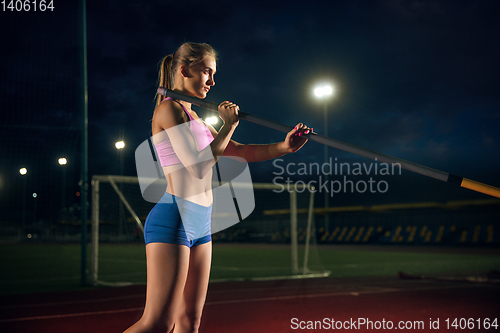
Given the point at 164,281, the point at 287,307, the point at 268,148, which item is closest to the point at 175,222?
the point at 164,281

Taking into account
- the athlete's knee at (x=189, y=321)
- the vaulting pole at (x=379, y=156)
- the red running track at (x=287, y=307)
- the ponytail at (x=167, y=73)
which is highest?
the ponytail at (x=167, y=73)

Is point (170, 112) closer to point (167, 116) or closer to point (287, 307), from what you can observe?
point (167, 116)

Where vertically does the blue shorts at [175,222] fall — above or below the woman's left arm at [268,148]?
below

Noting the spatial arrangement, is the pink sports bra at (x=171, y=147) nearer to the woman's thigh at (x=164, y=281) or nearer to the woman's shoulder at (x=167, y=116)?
the woman's shoulder at (x=167, y=116)

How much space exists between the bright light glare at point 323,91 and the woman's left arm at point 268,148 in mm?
17307

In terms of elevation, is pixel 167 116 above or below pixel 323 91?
below

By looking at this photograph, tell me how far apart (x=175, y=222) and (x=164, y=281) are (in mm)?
274

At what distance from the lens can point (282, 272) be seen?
1196 centimetres

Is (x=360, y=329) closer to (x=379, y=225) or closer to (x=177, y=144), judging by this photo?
(x=177, y=144)

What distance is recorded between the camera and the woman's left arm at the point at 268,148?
2.44 metres

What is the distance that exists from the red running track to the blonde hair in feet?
12.0

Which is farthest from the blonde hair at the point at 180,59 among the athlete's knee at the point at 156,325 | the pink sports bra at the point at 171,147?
the athlete's knee at the point at 156,325

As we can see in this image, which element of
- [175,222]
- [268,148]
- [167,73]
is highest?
[167,73]

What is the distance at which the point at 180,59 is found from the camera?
230 centimetres
